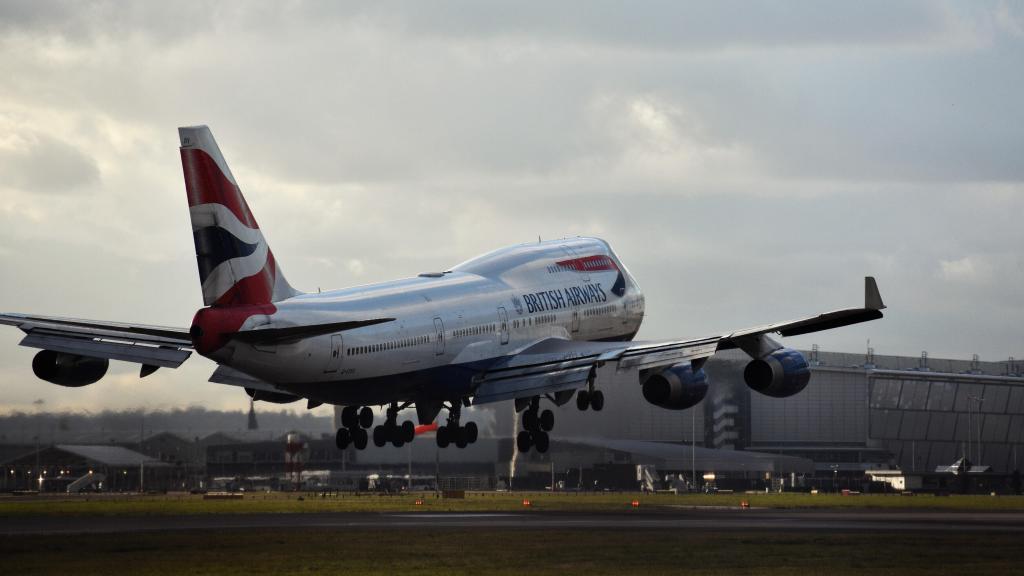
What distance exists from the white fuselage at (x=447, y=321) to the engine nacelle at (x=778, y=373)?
990 cm

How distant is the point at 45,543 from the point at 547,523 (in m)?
20.6

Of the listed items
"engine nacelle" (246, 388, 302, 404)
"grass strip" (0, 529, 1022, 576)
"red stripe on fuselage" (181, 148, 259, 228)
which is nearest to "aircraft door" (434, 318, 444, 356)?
"engine nacelle" (246, 388, 302, 404)

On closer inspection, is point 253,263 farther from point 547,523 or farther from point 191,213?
point 547,523

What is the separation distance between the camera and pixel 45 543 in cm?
5253

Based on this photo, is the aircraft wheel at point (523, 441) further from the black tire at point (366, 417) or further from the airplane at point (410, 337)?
the black tire at point (366, 417)

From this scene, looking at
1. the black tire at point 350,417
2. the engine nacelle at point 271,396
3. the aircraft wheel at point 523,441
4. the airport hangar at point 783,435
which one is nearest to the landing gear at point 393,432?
the black tire at point 350,417

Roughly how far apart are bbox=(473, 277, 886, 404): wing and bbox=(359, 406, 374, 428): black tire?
15.0 ft

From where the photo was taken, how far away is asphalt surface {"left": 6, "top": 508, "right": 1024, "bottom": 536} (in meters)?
61.8

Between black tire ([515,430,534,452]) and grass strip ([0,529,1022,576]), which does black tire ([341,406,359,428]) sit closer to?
grass strip ([0,529,1022,576])

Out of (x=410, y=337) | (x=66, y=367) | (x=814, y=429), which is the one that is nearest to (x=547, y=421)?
(x=410, y=337)

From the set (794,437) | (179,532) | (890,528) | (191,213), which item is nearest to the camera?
(191,213)

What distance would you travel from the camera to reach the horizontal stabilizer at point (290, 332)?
4866cm

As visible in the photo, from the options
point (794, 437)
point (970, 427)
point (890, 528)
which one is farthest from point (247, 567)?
point (970, 427)

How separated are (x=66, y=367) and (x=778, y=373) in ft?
84.9
